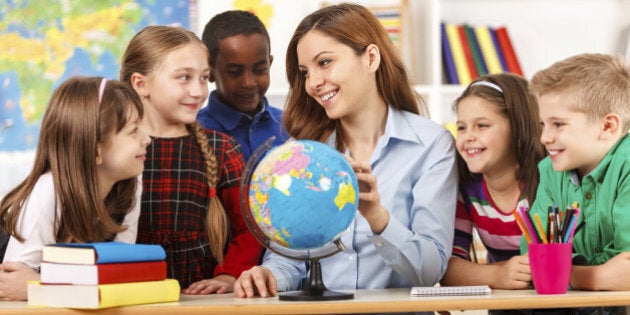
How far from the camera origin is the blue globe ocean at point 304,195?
210 cm

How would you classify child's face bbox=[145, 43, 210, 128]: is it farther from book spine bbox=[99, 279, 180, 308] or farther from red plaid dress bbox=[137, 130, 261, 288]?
book spine bbox=[99, 279, 180, 308]

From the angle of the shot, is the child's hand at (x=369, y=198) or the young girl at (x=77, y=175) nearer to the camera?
the child's hand at (x=369, y=198)

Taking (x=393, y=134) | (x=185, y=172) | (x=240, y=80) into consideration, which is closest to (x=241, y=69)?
(x=240, y=80)

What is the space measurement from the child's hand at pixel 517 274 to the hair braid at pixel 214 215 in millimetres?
877

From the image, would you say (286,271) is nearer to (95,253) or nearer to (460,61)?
(95,253)

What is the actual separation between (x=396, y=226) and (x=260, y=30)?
118 centimetres

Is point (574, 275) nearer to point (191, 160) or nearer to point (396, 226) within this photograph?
point (396, 226)

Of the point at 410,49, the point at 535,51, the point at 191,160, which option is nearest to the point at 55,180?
the point at 191,160

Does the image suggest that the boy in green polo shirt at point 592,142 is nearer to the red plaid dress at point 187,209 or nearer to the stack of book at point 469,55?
the red plaid dress at point 187,209

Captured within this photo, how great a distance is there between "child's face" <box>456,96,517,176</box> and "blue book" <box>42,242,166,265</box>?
1077mm

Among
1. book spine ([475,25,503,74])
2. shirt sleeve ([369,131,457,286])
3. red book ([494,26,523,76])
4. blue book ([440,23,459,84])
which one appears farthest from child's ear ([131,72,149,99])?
red book ([494,26,523,76])

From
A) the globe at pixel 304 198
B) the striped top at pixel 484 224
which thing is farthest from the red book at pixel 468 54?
the globe at pixel 304 198

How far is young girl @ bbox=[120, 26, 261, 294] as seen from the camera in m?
2.79

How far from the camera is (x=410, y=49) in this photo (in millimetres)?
5051
